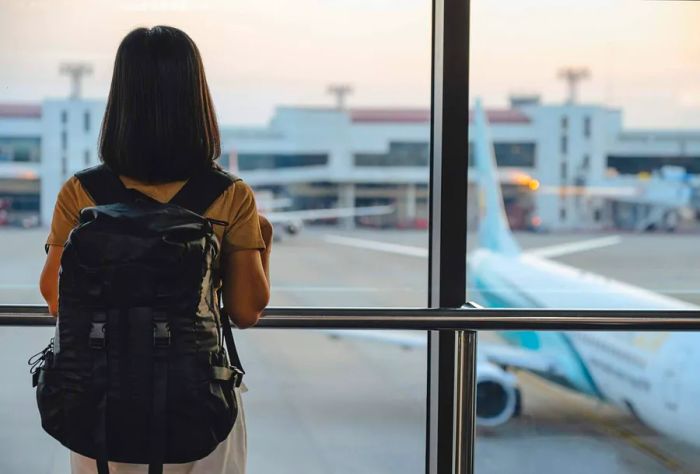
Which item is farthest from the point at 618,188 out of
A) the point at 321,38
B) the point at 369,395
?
the point at 321,38

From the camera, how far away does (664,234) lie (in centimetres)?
820

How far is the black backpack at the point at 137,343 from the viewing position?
0.94m

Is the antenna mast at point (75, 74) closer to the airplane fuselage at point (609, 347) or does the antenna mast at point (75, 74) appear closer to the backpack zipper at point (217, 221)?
the backpack zipper at point (217, 221)

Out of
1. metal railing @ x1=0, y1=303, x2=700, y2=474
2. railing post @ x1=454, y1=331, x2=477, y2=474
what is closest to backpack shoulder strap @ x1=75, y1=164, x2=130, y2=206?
metal railing @ x1=0, y1=303, x2=700, y2=474

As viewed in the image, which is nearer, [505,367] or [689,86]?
[689,86]

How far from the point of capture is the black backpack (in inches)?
37.0

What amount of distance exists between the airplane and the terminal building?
2.54 ft

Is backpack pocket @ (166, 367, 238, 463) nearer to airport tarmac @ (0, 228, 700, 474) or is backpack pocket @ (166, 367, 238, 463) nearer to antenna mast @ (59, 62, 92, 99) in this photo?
airport tarmac @ (0, 228, 700, 474)

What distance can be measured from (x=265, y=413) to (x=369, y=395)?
3.04 metres

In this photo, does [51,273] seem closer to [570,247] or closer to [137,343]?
[137,343]

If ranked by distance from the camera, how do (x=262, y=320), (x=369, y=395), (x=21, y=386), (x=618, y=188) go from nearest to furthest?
(x=262, y=320)
(x=21, y=386)
(x=369, y=395)
(x=618, y=188)

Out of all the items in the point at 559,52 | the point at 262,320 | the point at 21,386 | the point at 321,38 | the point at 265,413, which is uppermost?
the point at 559,52

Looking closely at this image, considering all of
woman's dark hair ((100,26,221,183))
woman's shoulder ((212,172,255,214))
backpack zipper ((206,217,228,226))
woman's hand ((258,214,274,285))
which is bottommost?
woman's hand ((258,214,274,285))

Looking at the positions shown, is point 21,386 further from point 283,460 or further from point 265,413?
point 265,413
